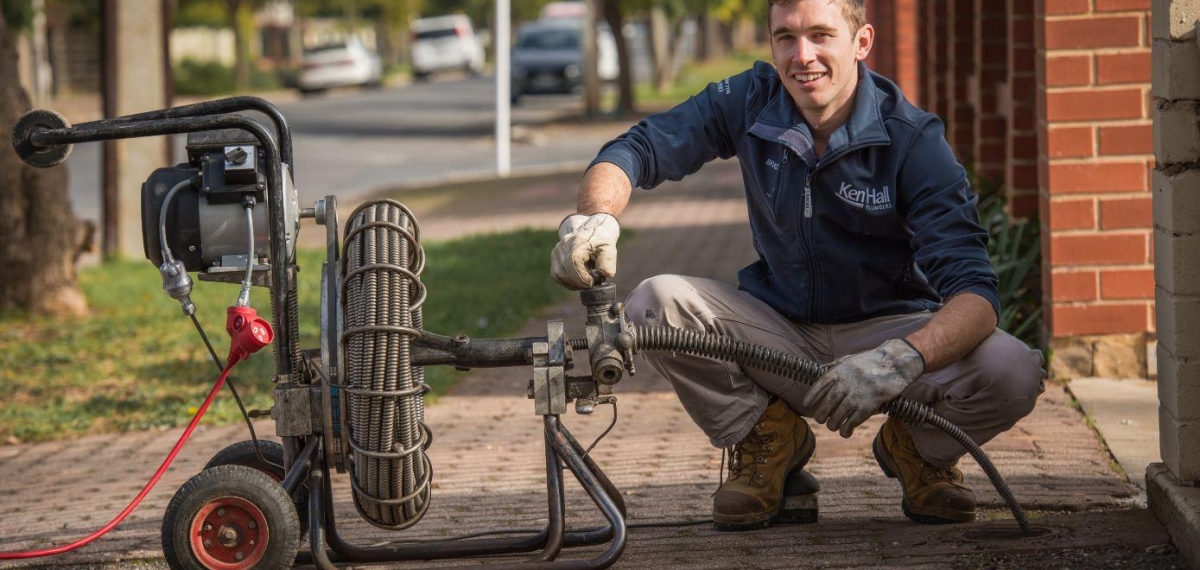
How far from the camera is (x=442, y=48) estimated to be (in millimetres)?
53438

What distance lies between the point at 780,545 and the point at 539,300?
5.18 metres

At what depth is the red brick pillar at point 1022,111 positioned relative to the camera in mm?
6684

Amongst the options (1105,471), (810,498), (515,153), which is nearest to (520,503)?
(810,498)

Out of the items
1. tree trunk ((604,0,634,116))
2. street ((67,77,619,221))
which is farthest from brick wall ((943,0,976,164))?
tree trunk ((604,0,634,116))

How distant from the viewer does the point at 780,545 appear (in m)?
3.76

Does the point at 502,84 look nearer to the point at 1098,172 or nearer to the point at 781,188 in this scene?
the point at 1098,172

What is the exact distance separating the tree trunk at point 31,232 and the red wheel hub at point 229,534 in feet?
21.2

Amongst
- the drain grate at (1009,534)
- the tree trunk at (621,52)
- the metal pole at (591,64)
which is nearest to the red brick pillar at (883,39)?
the drain grate at (1009,534)

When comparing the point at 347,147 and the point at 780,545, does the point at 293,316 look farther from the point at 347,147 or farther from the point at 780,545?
the point at 347,147

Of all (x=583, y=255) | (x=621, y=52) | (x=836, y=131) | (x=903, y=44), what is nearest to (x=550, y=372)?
(x=583, y=255)

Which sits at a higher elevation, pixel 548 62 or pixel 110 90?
pixel 548 62

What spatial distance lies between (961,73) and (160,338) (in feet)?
16.2

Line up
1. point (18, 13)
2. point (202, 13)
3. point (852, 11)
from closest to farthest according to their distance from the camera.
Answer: point (852, 11) < point (18, 13) < point (202, 13)

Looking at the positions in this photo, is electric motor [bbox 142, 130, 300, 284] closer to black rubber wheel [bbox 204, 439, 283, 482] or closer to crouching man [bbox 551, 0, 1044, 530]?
black rubber wheel [bbox 204, 439, 283, 482]
